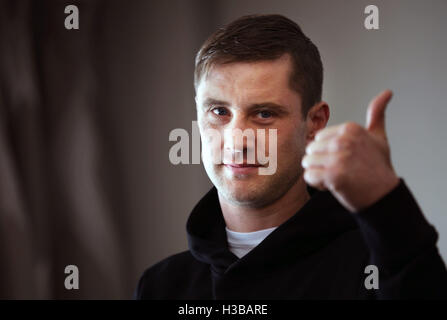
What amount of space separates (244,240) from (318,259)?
0.46 feet

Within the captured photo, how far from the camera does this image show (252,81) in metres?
0.94

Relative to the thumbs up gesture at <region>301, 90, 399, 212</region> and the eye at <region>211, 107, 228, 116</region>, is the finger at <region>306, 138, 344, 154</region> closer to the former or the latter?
the thumbs up gesture at <region>301, 90, 399, 212</region>

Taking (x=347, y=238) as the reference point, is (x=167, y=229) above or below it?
below

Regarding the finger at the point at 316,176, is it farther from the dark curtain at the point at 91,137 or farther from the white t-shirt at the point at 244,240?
the dark curtain at the point at 91,137

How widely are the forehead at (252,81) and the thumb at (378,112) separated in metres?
0.24

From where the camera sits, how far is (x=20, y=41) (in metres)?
1.76

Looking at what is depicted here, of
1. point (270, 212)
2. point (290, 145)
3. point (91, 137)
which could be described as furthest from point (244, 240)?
point (91, 137)

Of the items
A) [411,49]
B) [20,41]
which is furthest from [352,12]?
[20,41]

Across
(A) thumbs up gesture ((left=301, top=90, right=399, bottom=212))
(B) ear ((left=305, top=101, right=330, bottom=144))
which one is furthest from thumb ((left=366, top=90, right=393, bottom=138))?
(B) ear ((left=305, top=101, right=330, bottom=144))

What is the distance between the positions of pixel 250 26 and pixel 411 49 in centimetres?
82

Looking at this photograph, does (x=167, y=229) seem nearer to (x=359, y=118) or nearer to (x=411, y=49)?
(x=359, y=118)

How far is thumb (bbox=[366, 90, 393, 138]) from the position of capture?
717 mm
